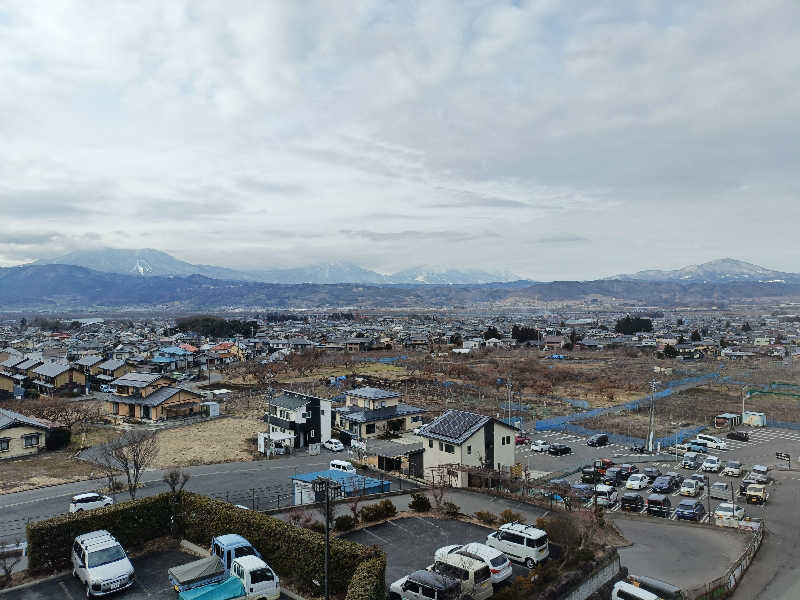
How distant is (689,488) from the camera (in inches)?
727

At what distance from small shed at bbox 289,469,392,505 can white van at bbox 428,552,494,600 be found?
5.47 metres

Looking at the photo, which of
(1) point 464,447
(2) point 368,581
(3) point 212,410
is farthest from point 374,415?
(2) point 368,581

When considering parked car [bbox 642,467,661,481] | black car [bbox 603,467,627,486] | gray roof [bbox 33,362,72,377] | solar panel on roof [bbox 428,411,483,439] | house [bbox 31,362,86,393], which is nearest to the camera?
solar panel on roof [bbox 428,411,483,439]

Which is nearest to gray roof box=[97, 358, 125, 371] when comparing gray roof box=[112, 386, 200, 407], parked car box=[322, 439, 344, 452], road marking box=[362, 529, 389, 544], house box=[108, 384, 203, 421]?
house box=[108, 384, 203, 421]

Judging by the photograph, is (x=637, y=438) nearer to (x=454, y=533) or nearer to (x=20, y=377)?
(x=454, y=533)

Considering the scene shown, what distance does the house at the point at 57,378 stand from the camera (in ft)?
123

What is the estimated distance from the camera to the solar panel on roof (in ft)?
58.9

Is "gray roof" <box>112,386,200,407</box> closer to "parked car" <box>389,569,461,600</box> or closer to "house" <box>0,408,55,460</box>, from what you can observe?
"house" <box>0,408,55,460</box>

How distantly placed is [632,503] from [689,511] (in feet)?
Result: 5.80

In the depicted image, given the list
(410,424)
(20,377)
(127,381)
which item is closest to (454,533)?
(410,424)

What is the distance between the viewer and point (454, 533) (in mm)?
11828

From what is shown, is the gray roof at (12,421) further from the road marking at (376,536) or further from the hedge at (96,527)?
the road marking at (376,536)

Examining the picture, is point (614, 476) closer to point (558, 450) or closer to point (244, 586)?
point (558, 450)

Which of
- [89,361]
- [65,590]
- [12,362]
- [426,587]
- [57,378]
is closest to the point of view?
[426,587]
